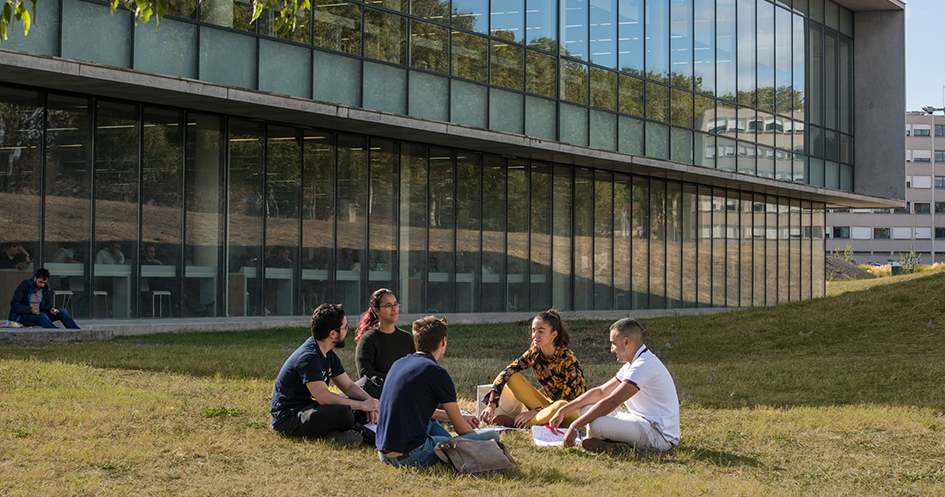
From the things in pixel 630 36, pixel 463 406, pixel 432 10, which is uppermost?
pixel 630 36

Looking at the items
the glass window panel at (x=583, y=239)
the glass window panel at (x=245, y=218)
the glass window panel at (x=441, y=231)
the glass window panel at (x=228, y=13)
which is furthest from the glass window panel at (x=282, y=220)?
the glass window panel at (x=583, y=239)

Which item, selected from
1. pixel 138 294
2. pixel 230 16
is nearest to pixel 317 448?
pixel 138 294

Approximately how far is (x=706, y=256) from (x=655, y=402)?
27853 mm

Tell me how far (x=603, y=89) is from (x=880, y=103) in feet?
58.1

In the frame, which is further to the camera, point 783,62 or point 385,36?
point 783,62

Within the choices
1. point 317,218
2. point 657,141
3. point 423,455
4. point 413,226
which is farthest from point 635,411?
point 657,141

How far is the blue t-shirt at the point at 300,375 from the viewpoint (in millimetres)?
7375

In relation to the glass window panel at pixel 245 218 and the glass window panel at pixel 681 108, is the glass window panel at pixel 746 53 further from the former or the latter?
the glass window panel at pixel 245 218

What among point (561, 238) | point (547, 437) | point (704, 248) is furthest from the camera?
point (704, 248)

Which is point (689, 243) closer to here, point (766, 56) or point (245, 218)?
point (766, 56)

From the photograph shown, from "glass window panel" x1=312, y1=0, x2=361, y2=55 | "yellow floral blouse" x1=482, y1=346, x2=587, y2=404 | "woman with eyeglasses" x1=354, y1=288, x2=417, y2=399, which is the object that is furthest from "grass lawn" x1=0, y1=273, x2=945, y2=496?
"glass window panel" x1=312, y1=0, x2=361, y2=55

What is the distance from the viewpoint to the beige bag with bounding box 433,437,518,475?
640 cm

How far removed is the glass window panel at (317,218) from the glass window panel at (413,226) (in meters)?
2.37

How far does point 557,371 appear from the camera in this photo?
8.56 meters
